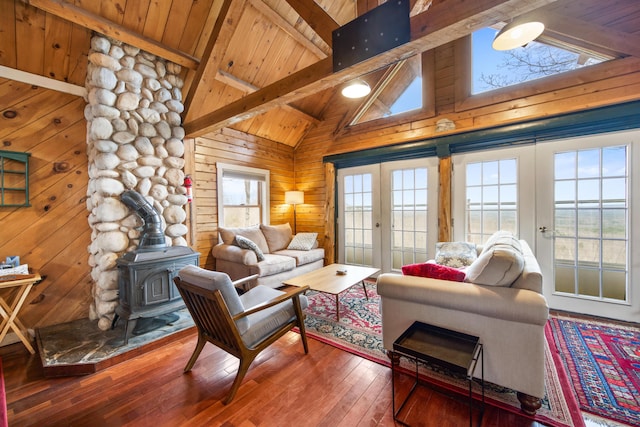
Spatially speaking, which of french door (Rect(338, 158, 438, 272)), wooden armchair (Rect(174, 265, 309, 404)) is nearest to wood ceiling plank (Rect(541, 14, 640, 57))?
french door (Rect(338, 158, 438, 272))

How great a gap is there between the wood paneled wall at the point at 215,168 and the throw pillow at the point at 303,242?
0.74 meters

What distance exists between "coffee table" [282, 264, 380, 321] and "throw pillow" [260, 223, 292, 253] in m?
1.44

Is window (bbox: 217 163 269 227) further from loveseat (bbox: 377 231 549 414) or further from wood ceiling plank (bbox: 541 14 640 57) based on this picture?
wood ceiling plank (bbox: 541 14 640 57)

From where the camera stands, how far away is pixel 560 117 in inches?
116

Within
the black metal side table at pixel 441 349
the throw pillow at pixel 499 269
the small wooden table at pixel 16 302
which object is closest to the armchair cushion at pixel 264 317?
the black metal side table at pixel 441 349

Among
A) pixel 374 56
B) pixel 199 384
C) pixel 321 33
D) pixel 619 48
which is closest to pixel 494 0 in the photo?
pixel 374 56

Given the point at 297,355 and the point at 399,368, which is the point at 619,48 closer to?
the point at 399,368

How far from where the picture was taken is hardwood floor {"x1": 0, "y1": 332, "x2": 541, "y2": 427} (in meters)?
1.54

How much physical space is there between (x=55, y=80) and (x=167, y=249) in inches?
81.7

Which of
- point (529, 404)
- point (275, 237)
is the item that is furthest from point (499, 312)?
point (275, 237)

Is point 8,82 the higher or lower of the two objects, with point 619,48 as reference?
lower

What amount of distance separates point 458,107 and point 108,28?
425cm

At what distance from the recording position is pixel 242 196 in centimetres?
474

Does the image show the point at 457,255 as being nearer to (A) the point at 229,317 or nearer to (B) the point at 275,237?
(A) the point at 229,317
